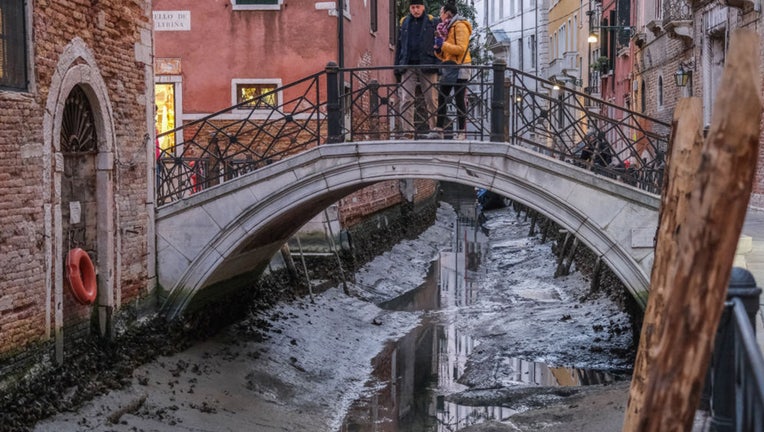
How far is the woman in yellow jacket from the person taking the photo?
13.7 m

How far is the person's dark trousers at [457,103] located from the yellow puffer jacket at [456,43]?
0.33 meters

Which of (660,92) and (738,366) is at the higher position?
(660,92)

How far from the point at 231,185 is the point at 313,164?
0.90 m

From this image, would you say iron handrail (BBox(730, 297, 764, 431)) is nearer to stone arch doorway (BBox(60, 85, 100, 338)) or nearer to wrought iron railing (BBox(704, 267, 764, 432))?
wrought iron railing (BBox(704, 267, 764, 432))

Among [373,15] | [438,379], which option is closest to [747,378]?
[438,379]

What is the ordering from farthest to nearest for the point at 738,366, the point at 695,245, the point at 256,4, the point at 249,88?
the point at 249,88
the point at 256,4
the point at 738,366
the point at 695,245

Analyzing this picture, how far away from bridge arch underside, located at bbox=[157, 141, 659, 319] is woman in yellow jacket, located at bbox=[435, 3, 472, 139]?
2.31ft

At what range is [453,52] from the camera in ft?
45.9

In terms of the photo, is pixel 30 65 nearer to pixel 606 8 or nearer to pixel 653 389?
pixel 653 389

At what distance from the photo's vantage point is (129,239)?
12656 mm

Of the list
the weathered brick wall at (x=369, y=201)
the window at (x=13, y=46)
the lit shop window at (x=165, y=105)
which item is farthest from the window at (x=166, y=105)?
the window at (x=13, y=46)

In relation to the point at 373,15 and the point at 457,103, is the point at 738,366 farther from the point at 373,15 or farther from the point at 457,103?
the point at 373,15

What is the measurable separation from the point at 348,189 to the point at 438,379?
2.68 metres

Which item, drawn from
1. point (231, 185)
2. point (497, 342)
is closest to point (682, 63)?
point (497, 342)
